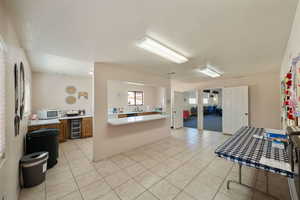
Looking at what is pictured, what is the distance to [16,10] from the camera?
1208 millimetres

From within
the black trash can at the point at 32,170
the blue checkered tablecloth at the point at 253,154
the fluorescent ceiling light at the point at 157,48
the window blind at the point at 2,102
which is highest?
the fluorescent ceiling light at the point at 157,48

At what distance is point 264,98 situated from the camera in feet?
13.3

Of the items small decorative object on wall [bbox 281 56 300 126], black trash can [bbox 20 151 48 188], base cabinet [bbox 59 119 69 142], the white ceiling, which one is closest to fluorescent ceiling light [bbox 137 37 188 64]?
the white ceiling

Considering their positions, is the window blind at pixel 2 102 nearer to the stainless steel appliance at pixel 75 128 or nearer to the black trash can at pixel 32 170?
the black trash can at pixel 32 170

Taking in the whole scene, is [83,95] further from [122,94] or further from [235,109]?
[235,109]

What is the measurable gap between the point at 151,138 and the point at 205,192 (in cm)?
230

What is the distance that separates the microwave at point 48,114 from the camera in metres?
3.75

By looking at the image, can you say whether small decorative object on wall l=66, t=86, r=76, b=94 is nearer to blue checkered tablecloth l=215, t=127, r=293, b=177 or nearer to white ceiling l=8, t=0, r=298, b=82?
white ceiling l=8, t=0, r=298, b=82

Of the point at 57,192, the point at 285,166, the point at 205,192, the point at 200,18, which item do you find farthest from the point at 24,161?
the point at 285,166

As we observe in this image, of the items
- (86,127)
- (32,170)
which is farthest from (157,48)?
(86,127)

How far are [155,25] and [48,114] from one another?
4.42m

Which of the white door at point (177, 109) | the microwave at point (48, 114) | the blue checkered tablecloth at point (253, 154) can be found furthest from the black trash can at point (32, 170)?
the white door at point (177, 109)

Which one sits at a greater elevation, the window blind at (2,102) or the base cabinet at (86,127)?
the window blind at (2,102)

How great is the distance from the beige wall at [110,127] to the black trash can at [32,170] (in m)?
0.93
